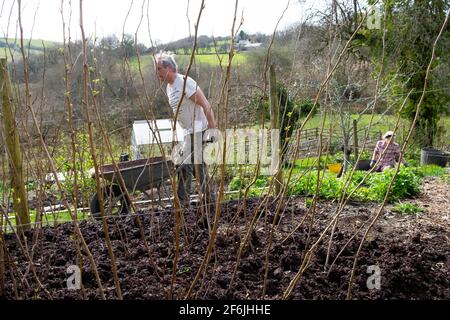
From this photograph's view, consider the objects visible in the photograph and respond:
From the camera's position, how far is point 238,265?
8.76 feet

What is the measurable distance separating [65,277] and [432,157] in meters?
9.48

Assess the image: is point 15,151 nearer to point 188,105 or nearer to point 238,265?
point 188,105

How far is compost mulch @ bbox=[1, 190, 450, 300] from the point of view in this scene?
2494 mm

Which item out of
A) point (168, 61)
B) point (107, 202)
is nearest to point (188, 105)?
point (168, 61)

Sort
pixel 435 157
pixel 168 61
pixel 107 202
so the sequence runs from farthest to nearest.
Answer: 1. pixel 435 157
2. pixel 107 202
3. pixel 168 61

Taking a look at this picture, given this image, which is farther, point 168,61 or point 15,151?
point 168,61

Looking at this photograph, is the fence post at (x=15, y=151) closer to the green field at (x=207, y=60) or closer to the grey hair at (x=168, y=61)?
the green field at (x=207, y=60)

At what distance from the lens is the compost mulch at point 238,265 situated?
8.18 feet

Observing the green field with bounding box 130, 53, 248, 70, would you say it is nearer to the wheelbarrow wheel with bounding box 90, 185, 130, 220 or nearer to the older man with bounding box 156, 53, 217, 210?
the older man with bounding box 156, 53, 217, 210

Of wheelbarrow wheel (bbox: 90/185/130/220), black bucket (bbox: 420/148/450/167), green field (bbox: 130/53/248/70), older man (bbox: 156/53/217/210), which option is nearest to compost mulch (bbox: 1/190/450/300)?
wheelbarrow wheel (bbox: 90/185/130/220)

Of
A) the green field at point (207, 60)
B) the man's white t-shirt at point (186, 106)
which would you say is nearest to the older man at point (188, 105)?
the man's white t-shirt at point (186, 106)
